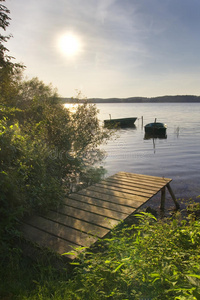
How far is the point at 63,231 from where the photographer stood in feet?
12.3

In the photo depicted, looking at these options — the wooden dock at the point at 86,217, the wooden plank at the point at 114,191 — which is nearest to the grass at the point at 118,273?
the wooden dock at the point at 86,217

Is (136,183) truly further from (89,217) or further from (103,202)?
→ (89,217)

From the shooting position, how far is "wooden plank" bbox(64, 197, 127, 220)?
14.4ft

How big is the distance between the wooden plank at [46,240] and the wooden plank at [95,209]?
3.89 ft

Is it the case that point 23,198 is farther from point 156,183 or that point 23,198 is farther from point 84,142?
point 84,142

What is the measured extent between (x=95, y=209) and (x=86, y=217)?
45cm

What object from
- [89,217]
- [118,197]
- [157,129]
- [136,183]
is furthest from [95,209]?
[157,129]

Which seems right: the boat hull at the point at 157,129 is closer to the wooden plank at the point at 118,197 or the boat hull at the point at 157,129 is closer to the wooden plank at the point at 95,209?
the wooden plank at the point at 118,197

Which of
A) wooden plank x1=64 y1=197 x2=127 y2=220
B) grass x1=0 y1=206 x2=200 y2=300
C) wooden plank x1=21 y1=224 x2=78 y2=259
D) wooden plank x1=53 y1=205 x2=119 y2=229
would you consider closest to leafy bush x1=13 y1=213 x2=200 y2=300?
grass x1=0 y1=206 x2=200 y2=300

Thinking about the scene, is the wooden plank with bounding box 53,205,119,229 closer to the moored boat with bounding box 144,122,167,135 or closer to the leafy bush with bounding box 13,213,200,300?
the leafy bush with bounding box 13,213,200,300

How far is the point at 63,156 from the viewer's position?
7.99m

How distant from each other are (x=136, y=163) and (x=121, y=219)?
1338cm

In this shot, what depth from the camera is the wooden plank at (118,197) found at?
507 cm

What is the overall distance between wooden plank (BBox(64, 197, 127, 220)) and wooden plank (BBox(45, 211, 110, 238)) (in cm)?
51
